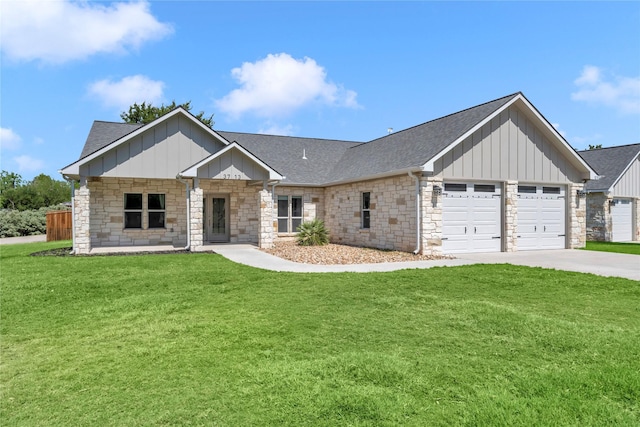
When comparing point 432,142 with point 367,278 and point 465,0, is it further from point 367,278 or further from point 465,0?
point 367,278

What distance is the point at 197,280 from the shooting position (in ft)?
30.5

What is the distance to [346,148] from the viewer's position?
24953 millimetres

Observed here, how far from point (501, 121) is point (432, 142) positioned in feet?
8.72

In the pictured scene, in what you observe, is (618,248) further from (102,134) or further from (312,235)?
(102,134)

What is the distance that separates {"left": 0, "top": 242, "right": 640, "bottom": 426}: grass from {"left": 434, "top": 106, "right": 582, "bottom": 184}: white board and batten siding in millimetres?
6940

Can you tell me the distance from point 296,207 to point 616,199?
18338mm

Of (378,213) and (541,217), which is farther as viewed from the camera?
(378,213)

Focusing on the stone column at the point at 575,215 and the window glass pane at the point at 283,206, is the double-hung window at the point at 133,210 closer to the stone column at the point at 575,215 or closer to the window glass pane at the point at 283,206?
the window glass pane at the point at 283,206

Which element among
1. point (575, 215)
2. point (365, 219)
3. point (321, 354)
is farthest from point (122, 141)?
point (575, 215)

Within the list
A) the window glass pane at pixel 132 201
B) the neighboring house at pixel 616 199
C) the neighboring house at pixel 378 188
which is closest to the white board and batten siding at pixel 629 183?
the neighboring house at pixel 616 199

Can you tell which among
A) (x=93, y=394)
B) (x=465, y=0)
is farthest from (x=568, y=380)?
(x=465, y=0)

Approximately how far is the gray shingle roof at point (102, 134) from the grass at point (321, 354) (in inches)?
417

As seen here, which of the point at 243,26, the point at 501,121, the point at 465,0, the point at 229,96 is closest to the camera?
the point at 465,0

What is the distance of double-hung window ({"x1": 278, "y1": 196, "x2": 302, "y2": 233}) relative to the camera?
2009cm
